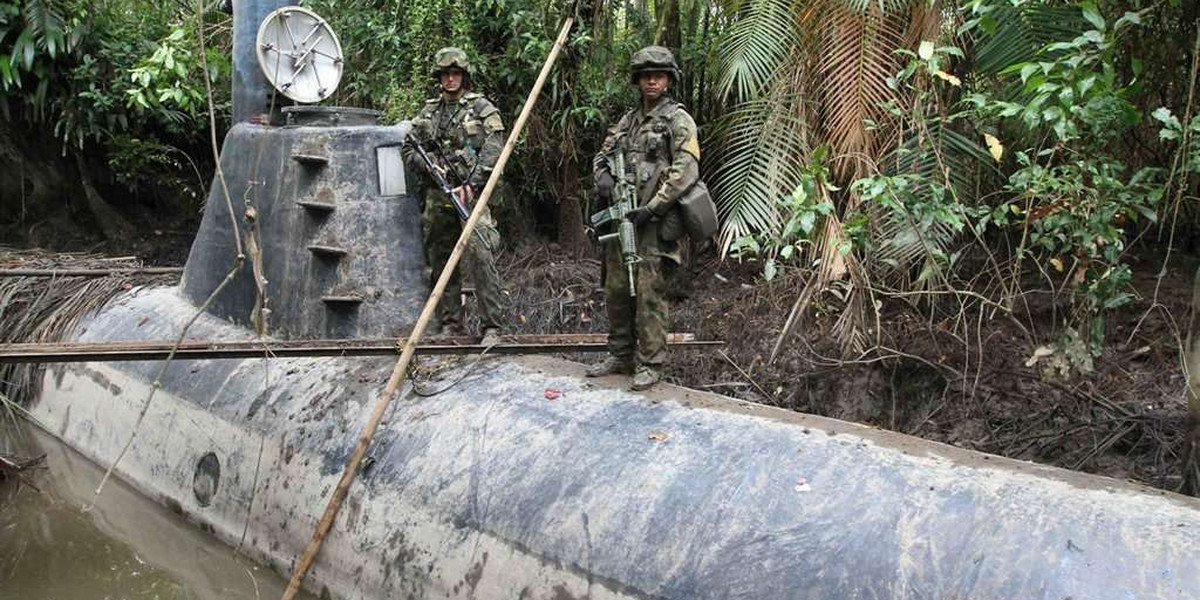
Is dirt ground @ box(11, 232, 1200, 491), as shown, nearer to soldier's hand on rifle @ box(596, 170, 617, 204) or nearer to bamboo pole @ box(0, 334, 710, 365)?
bamboo pole @ box(0, 334, 710, 365)

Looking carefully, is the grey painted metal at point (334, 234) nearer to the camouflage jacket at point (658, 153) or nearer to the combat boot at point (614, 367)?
the combat boot at point (614, 367)

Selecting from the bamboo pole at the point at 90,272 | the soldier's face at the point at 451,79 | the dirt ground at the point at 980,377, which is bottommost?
the dirt ground at the point at 980,377

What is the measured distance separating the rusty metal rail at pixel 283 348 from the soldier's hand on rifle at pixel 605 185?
1103mm

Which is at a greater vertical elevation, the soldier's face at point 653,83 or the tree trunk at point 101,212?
the soldier's face at point 653,83

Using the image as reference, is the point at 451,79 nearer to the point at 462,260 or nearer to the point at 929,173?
the point at 462,260

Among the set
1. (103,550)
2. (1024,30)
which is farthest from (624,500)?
(103,550)

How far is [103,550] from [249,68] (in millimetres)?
3950

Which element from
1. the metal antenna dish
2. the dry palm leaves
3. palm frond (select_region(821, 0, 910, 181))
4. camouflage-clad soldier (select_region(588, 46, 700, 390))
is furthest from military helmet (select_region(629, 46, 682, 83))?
the dry palm leaves

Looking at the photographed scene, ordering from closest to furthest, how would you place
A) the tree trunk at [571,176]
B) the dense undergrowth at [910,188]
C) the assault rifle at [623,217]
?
the assault rifle at [623,217] → the dense undergrowth at [910,188] → the tree trunk at [571,176]

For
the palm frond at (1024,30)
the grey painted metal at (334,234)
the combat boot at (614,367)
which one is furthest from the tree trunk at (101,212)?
the palm frond at (1024,30)

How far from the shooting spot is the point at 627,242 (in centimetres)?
563

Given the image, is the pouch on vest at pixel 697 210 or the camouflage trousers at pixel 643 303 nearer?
the pouch on vest at pixel 697 210

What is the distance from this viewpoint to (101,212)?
13984 millimetres

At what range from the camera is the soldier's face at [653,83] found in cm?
565
